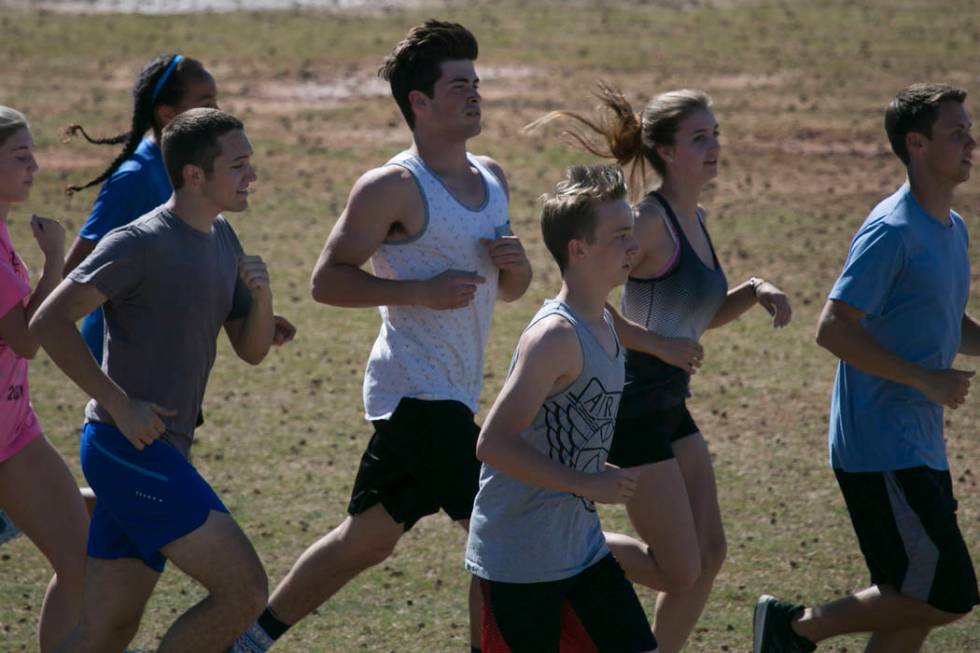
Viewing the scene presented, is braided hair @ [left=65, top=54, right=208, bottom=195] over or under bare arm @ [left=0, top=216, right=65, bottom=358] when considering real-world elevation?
over

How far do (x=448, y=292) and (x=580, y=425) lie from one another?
0.90 metres

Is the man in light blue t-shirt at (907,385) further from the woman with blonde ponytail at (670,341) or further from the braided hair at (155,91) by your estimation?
Answer: the braided hair at (155,91)

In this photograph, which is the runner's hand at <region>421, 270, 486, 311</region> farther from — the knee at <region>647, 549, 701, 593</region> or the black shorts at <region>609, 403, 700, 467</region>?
the knee at <region>647, 549, 701, 593</region>

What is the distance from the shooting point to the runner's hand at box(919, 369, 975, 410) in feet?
16.4

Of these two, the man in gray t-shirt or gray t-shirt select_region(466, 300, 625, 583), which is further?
the man in gray t-shirt

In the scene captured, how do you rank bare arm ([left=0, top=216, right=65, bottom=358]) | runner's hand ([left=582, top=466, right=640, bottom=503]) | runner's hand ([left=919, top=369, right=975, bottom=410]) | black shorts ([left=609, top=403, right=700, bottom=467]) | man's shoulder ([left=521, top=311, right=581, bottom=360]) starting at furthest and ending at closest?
black shorts ([left=609, top=403, right=700, bottom=467]), bare arm ([left=0, top=216, right=65, bottom=358]), runner's hand ([left=919, top=369, right=975, bottom=410]), man's shoulder ([left=521, top=311, right=581, bottom=360]), runner's hand ([left=582, top=466, right=640, bottom=503])

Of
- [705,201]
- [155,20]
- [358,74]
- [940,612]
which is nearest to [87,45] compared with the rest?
[155,20]

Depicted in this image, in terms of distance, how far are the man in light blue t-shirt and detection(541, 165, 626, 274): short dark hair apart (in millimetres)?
1058

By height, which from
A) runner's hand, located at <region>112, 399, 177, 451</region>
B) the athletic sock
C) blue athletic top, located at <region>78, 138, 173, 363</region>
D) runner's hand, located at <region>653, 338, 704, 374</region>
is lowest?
the athletic sock

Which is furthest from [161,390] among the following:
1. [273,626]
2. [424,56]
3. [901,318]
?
[901,318]

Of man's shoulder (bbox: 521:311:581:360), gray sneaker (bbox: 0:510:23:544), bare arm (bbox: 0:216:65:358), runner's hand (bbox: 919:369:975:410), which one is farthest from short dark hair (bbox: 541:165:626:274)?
gray sneaker (bbox: 0:510:23:544)

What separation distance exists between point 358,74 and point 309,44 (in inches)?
85.5

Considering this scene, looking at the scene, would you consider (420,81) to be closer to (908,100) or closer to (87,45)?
(908,100)

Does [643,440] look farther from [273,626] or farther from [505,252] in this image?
[273,626]
